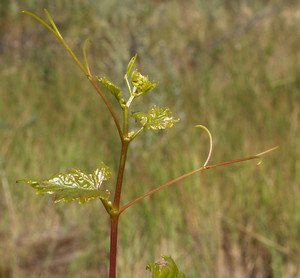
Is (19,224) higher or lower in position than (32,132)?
lower

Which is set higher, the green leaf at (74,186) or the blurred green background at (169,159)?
the blurred green background at (169,159)

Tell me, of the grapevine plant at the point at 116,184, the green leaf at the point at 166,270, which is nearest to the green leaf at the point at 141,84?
the grapevine plant at the point at 116,184

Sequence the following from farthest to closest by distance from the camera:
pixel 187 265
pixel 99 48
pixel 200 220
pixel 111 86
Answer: pixel 99 48 → pixel 200 220 → pixel 187 265 → pixel 111 86

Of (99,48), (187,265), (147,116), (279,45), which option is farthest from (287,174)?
(99,48)

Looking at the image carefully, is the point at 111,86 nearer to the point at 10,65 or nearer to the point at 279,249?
the point at 279,249

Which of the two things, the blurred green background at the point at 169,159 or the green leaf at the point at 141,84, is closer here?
the green leaf at the point at 141,84

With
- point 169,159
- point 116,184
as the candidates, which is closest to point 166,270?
point 116,184

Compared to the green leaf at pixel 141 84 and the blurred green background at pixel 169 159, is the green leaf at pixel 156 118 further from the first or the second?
the blurred green background at pixel 169 159
